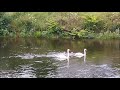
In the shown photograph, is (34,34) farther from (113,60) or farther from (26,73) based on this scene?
(26,73)

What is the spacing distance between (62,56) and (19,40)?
78.5 inches

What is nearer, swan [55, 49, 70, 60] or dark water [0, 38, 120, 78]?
dark water [0, 38, 120, 78]

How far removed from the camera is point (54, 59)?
23.9 ft

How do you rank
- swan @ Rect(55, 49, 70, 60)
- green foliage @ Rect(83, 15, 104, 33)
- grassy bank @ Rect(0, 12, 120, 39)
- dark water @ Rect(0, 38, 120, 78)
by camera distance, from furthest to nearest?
green foliage @ Rect(83, 15, 104, 33)
grassy bank @ Rect(0, 12, 120, 39)
swan @ Rect(55, 49, 70, 60)
dark water @ Rect(0, 38, 120, 78)

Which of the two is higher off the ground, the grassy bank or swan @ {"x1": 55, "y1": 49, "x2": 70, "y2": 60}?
the grassy bank

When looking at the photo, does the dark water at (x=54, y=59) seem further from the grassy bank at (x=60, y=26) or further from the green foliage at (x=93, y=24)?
the green foliage at (x=93, y=24)

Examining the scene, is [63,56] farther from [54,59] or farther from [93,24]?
[93,24]

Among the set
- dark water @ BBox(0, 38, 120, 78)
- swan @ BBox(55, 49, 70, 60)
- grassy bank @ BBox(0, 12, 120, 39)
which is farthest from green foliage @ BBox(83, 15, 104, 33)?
swan @ BBox(55, 49, 70, 60)

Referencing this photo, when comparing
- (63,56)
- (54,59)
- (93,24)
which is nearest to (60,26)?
(93,24)

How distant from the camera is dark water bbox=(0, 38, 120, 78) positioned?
6220 mm

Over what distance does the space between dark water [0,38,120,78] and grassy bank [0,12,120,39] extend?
0.28 m

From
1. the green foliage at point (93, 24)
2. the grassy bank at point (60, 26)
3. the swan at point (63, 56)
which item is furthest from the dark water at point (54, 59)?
the green foliage at point (93, 24)

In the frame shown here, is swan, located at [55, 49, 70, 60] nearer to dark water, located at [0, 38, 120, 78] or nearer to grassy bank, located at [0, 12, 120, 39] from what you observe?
dark water, located at [0, 38, 120, 78]

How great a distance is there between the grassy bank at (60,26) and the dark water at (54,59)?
10.9 inches
